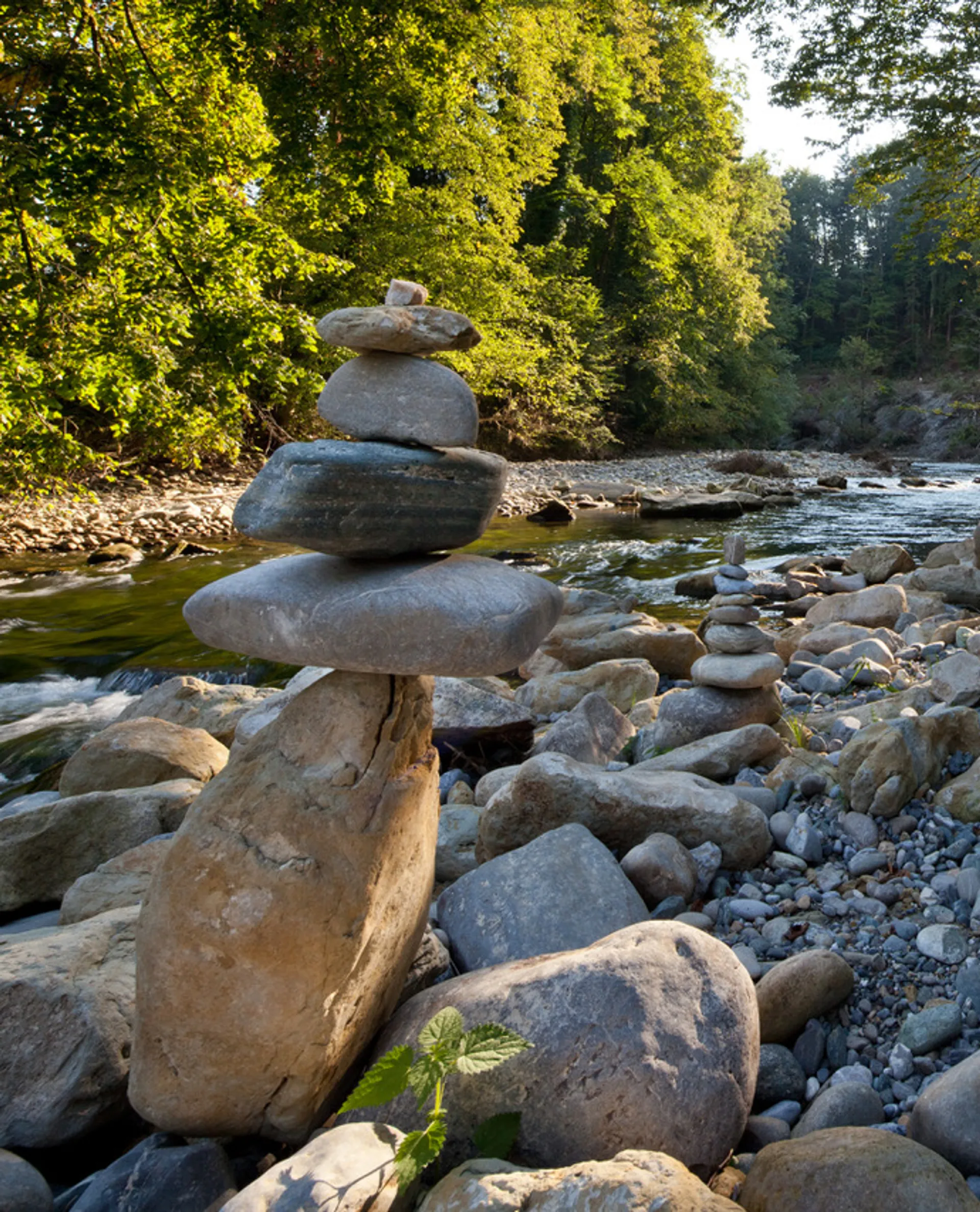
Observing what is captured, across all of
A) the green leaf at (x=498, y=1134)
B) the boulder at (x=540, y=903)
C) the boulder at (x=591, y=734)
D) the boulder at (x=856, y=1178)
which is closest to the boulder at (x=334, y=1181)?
the green leaf at (x=498, y=1134)

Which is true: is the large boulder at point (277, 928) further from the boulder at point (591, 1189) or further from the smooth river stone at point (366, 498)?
the boulder at point (591, 1189)

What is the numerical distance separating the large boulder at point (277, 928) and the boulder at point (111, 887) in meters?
1.03

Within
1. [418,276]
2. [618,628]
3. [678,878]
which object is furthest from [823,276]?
[678,878]

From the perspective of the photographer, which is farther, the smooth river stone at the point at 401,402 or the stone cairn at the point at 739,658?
the stone cairn at the point at 739,658

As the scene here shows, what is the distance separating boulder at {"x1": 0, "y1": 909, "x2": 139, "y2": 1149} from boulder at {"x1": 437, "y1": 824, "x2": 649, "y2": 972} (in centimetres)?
112

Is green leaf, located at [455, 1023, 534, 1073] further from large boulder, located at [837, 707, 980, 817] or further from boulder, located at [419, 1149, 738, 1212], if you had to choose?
large boulder, located at [837, 707, 980, 817]

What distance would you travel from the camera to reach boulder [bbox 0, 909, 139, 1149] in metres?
2.26

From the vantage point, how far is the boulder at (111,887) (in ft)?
10.6

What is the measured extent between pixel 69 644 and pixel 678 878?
26.2ft

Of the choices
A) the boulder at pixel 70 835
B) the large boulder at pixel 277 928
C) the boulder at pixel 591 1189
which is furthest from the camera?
the boulder at pixel 70 835

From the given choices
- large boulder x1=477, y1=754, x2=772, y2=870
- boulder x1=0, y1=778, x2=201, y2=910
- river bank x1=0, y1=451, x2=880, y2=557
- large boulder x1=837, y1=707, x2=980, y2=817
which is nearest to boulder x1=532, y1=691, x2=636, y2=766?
large boulder x1=477, y1=754, x2=772, y2=870

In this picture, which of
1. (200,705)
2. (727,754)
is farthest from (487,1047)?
(200,705)

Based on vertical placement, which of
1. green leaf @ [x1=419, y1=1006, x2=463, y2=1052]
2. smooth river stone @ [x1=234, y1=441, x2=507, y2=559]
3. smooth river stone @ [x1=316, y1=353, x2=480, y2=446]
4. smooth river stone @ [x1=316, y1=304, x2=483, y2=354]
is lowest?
green leaf @ [x1=419, y1=1006, x2=463, y2=1052]

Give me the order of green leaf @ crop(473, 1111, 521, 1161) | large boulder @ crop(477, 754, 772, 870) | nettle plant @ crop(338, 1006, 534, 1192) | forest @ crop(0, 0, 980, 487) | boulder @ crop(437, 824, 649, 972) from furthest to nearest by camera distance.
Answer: forest @ crop(0, 0, 980, 487) → large boulder @ crop(477, 754, 772, 870) → boulder @ crop(437, 824, 649, 972) → green leaf @ crop(473, 1111, 521, 1161) → nettle plant @ crop(338, 1006, 534, 1192)
